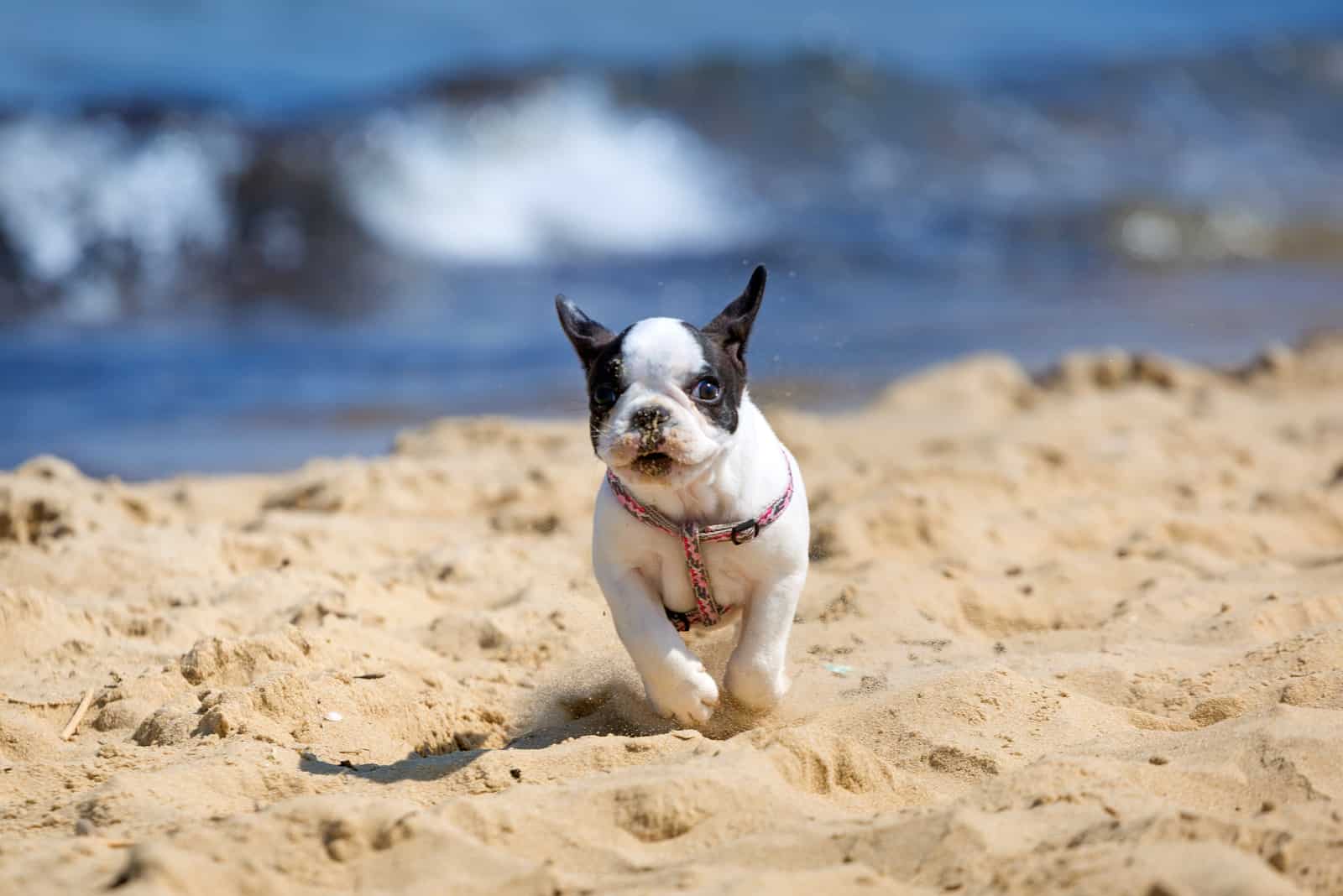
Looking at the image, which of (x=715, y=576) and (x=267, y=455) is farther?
(x=267, y=455)

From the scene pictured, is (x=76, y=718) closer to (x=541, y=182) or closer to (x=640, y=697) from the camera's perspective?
(x=640, y=697)

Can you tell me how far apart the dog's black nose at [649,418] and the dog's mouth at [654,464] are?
0.08m

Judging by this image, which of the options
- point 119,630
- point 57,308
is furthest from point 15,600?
point 57,308

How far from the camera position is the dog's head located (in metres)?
4.12

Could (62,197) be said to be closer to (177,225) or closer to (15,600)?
(177,225)

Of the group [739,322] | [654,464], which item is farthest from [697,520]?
[739,322]

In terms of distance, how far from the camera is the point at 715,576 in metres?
4.61

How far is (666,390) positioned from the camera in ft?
14.0

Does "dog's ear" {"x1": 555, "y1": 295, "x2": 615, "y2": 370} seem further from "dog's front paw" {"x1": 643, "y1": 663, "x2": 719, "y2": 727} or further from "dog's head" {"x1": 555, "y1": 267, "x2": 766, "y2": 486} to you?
"dog's front paw" {"x1": 643, "y1": 663, "x2": 719, "y2": 727}

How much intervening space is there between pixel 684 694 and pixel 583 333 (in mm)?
1171

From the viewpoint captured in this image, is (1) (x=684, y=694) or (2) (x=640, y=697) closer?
(1) (x=684, y=694)

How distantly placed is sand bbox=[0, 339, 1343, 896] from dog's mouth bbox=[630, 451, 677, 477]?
79cm

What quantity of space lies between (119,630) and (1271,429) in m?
7.35

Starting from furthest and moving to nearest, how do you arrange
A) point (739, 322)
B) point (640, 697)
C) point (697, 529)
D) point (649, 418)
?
1. point (640, 697)
2. point (739, 322)
3. point (697, 529)
4. point (649, 418)
